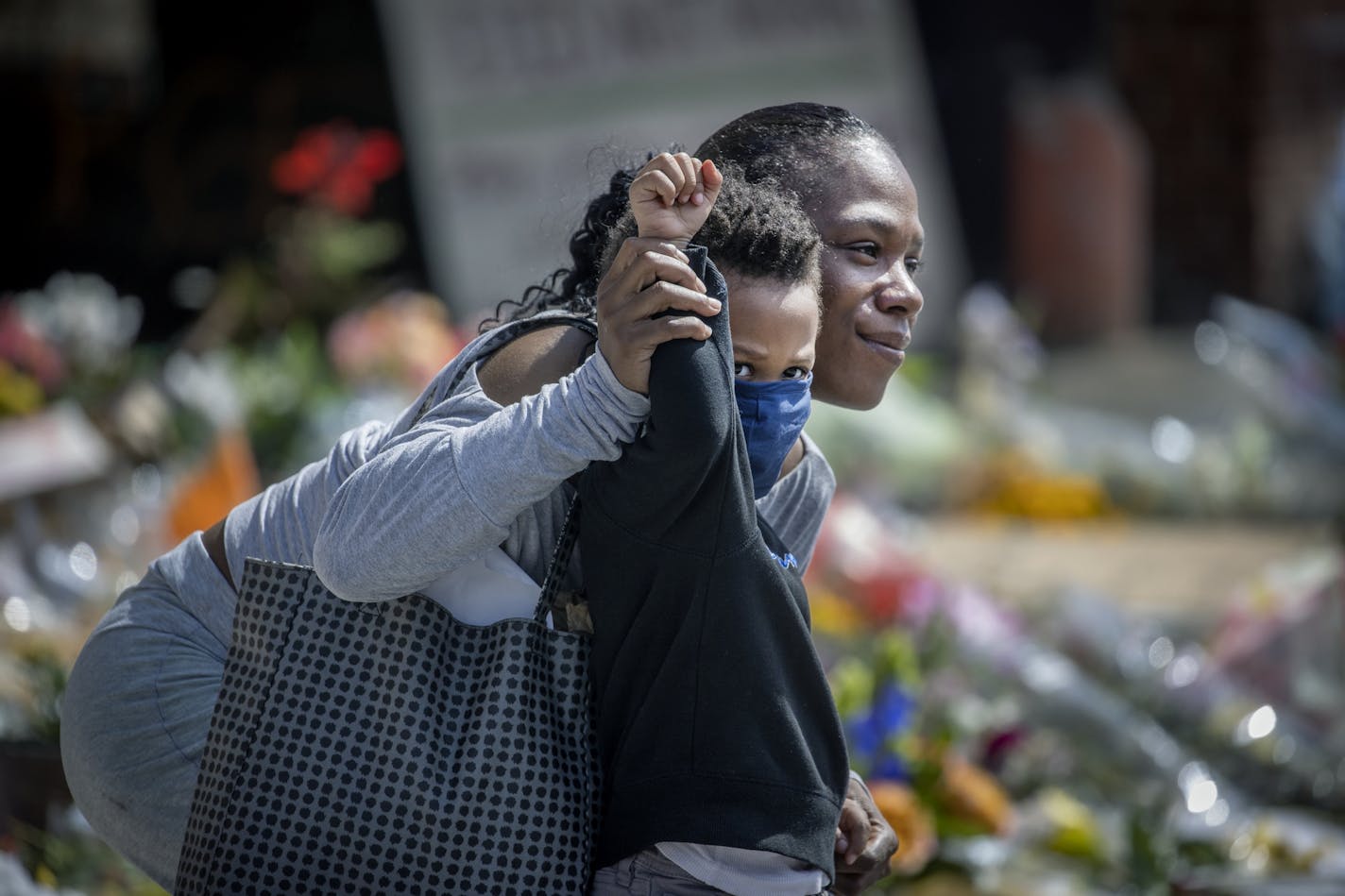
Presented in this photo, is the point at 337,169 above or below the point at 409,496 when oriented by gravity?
below

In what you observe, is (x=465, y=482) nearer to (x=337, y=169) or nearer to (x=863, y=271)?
(x=863, y=271)

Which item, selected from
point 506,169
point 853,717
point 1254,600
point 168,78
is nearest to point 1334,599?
point 1254,600

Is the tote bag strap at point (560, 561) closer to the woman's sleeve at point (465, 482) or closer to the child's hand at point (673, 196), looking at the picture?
the woman's sleeve at point (465, 482)

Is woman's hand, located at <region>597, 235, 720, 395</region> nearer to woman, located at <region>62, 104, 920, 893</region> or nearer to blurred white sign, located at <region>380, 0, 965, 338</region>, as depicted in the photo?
woman, located at <region>62, 104, 920, 893</region>

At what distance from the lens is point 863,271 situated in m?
1.89

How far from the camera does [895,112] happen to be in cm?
898

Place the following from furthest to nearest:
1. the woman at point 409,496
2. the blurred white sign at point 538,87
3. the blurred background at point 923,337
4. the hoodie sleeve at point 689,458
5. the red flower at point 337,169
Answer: the blurred white sign at point 538,87 < the red flower at point 337,169 < the blurred background at point 923,337 < the woman at point 409,496 < the hoodie sleeve at point 689,458

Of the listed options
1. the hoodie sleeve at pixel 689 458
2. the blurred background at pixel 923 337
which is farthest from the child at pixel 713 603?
the blurred background at pixel 923 337

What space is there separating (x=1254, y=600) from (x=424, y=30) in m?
5.27

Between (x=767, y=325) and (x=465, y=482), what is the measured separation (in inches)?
14.1

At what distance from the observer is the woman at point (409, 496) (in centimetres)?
167

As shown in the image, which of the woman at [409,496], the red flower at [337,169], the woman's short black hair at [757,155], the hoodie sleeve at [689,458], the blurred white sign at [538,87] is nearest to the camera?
the hoodie sleeve at [689,458]

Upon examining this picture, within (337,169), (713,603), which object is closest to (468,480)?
(713,603)

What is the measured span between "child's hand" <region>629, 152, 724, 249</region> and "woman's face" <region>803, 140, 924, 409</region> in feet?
0.87
